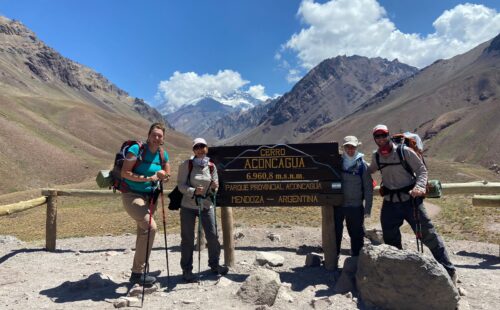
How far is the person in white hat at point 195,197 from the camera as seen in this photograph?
7.38 m

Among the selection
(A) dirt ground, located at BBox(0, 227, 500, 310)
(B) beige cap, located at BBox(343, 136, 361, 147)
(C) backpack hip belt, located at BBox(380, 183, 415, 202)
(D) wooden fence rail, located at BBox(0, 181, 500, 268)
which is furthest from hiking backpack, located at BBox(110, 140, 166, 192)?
(C) backpack hip belt, located at BBox(380, 183, 415, 202)

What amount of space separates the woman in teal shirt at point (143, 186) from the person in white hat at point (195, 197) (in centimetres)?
46

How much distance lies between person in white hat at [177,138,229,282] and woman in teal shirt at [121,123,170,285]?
0.46 m

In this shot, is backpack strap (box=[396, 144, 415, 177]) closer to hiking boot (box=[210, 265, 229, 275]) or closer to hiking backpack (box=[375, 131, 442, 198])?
hiking backpack (box=[375, 131, 442, 198])

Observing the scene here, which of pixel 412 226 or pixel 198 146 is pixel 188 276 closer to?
pixel 198 146

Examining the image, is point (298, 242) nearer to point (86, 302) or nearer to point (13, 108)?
point (86, 302)

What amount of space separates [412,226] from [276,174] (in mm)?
2698

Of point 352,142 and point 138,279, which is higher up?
point 352,142

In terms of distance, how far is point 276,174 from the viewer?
8.19 metres

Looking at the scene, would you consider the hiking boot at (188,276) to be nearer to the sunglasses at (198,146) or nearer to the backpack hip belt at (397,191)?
the sunglasses at (198,146)

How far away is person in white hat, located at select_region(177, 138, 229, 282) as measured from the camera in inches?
291

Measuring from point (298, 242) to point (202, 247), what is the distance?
8.62 feet

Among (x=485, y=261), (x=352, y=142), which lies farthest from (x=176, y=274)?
(x=485, y=261)

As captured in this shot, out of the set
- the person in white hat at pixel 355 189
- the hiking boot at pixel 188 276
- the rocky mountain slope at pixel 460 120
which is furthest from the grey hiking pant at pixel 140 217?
the rocky mountain slope at pixel 460 120
